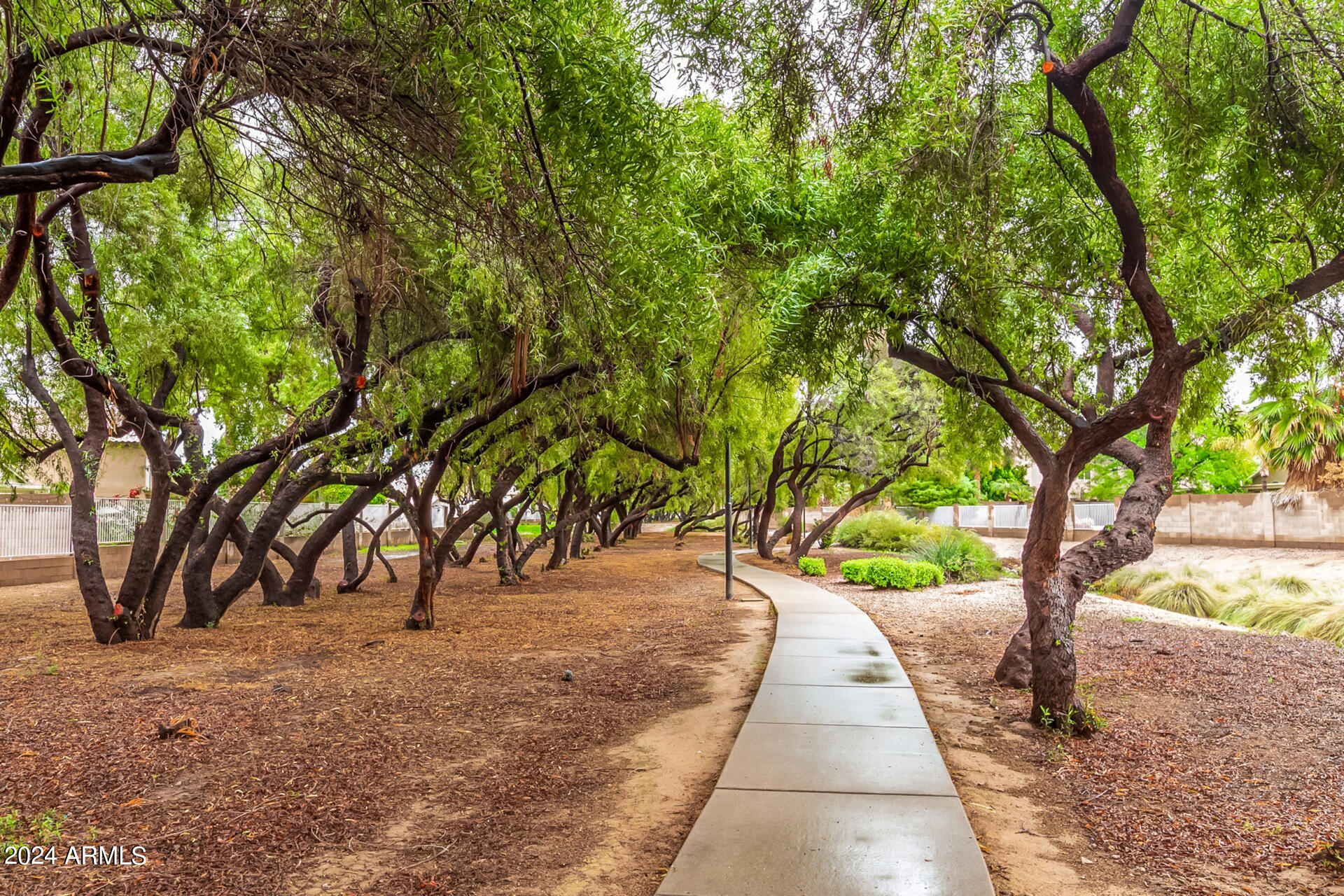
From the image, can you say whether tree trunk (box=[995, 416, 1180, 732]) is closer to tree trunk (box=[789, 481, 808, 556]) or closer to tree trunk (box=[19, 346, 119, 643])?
tree trunk (box=[19, 346, 119, 643])

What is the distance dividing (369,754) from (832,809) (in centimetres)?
333

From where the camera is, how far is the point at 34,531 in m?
19.6

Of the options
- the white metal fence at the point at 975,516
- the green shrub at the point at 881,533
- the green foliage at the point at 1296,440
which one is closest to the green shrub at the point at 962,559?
the green shrub at the point at 881,533

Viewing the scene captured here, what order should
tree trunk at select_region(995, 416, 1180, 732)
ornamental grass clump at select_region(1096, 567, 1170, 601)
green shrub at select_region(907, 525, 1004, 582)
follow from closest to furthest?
tree trunk at select_region(995, 416, 1180, 732), ornamental grass clump at select_region(1096, 567, 1170, 601), green shrub at select_region(907, 525, 1004, 582)

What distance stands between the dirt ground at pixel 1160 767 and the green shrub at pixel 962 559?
30.9 feet

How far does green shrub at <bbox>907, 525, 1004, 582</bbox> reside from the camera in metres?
20.0

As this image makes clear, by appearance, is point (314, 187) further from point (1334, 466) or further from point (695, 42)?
point (1334, 466)

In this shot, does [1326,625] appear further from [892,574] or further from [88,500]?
[88,500]

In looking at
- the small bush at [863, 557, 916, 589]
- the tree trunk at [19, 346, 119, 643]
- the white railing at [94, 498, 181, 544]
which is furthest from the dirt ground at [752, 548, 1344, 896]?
the white railing at [94, 498, 181, 544]

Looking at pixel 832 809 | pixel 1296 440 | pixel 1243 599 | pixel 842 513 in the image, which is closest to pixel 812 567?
pixel 842 513

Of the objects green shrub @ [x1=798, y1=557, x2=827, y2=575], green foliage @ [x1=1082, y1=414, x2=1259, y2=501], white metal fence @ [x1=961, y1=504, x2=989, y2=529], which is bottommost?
green shrub @ [x1=798, y1=557, x2=827, y2=575]

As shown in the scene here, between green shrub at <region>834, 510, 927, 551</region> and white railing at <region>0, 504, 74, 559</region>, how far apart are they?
25838 millimetres

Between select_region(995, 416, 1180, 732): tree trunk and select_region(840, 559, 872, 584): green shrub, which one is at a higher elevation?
select_region(995, 416, 1180, 732): tree trunk

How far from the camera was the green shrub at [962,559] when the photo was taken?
1995 centimetres
